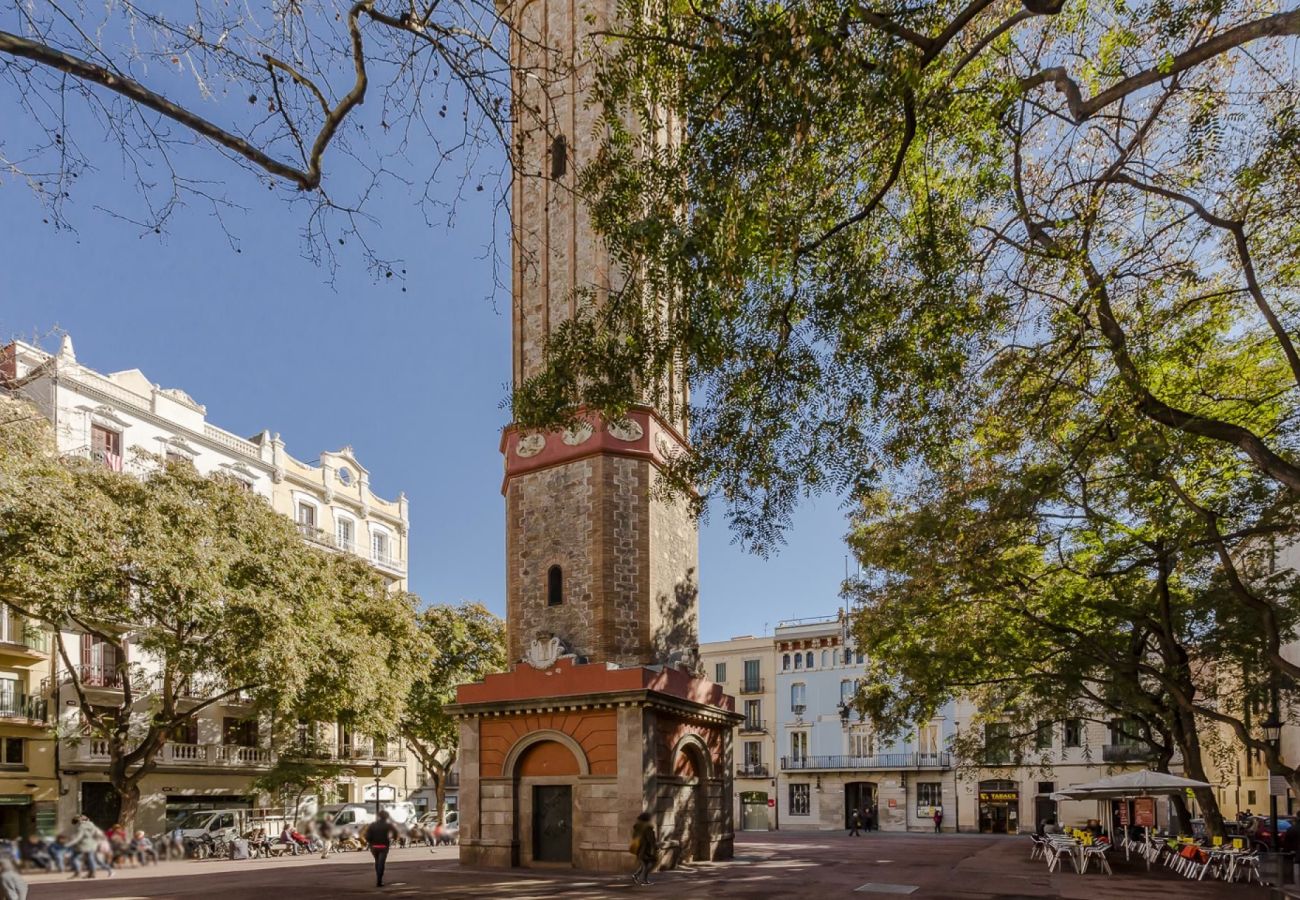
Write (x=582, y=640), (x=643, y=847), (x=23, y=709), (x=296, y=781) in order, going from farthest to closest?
(x=296, y=781)
(x=23, y=709)
(x=582, y=640)
(x=643, y=847)

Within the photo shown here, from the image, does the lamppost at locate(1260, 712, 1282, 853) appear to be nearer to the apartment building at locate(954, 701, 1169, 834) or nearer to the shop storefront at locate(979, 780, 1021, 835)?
the apartment building at locate(954, 701, 1169, 834)

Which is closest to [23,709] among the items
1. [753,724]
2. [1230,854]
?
[1230,854]

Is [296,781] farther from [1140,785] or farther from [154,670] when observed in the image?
[1140,785]

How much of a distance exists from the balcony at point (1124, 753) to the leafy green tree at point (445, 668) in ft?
98.5

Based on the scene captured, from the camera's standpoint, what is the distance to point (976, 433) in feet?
48.9

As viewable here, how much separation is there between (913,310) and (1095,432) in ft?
10.6

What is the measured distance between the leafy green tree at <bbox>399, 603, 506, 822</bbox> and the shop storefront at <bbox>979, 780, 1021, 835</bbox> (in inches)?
1048

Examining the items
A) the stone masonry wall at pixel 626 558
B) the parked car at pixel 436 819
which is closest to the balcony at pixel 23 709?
the parked car at pixel 436 819

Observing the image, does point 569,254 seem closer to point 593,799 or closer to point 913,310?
point 593,799

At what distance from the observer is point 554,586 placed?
2539cm

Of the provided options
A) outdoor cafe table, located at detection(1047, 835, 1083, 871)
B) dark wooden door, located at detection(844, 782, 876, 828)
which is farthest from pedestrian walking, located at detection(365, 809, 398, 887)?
dark wooden door, located at detection(844, 782, 876, 828)

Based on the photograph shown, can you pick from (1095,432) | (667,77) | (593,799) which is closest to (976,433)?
(1095,432)

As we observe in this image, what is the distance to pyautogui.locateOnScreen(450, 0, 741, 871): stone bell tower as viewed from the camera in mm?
22359

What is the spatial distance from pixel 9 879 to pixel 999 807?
54.1m
